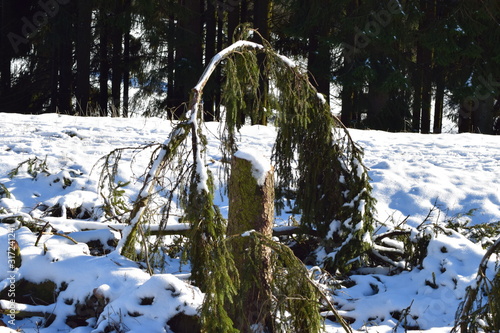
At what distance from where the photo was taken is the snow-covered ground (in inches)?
155

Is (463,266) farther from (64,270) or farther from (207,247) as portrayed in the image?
(64,270)

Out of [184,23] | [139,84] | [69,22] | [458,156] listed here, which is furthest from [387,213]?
[139,84]

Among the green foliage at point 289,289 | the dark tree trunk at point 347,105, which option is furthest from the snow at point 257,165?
the dark tree trunk at point 347,105

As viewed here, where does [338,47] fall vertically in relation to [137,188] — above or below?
above

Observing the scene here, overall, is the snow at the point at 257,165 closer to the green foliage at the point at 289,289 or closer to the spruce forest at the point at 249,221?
the spruce forest at the point at 249,221

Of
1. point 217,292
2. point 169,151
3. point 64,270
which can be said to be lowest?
point 64,270

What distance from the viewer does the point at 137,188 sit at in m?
6.96

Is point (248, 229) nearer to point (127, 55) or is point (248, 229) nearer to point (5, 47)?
point (127, 55)

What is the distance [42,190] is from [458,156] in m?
6.29

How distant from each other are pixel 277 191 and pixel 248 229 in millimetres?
1913

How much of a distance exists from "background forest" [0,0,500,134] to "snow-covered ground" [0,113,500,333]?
14.0 feet

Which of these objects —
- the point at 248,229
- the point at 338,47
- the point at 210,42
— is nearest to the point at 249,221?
the point at 248,229

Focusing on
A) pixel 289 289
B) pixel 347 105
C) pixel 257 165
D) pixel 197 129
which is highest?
pixel 347 105

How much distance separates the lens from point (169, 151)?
3623 mm
